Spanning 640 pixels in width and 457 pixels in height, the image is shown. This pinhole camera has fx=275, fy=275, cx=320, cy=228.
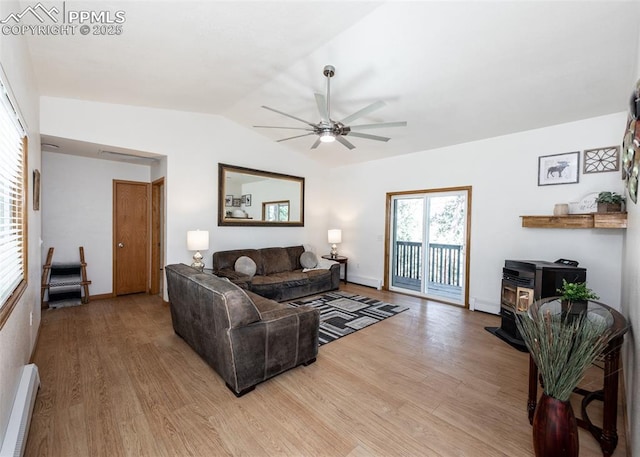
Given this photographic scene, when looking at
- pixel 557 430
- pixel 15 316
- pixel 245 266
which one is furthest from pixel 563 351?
pixel 245 266

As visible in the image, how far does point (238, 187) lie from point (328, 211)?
2.40 metres

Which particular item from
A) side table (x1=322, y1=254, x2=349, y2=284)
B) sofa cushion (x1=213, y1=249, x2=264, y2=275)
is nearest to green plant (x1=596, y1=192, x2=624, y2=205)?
side table (x1=322, y1=254, x2=349, y2=284)

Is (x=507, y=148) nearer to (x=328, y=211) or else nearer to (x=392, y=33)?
(x=392, y=33)

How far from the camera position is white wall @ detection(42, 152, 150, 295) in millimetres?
4359

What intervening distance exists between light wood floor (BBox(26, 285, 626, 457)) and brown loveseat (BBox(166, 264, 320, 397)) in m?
0.15

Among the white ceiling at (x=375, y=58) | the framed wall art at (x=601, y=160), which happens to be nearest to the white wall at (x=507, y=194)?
the framed wall art at (x=601, y=160)

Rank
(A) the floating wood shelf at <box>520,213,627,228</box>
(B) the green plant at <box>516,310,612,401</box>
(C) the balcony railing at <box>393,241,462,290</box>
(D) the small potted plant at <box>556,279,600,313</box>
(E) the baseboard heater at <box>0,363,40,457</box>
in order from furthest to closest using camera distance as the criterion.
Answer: (C) the balcony railing at <box>393,241,462,290</box> < (A) the floating wood shelf at <box>520,213,627,228</box> < (D) the small potted plant at <box>556,279,600,313</box> < (E) the baseboard heater at <box>0,363,40,457</box> < (B) the green plant at <box>516,310,612,401</box>

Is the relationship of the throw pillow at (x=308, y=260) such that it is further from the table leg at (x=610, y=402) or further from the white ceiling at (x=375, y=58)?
the table leg at (x=610, y=402)

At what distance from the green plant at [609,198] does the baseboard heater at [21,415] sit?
17.2ft

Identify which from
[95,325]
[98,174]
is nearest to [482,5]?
[95,325]

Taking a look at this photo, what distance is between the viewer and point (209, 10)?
7.23 ft

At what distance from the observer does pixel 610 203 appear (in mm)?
3023

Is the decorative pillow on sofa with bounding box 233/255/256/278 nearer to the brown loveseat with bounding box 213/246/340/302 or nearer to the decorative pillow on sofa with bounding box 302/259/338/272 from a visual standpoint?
the brown loveseat with bounding box 213/246/340/302

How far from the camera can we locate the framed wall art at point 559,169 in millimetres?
3545
